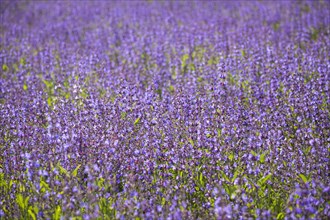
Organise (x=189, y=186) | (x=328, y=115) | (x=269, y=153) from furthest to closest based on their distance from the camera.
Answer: (x=328, y=115), (x=269, y=153), (x=189, y=186)

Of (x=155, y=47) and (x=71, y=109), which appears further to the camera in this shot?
(x=155, y=47)

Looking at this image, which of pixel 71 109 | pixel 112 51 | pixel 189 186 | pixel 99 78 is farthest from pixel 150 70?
pixel 189 186

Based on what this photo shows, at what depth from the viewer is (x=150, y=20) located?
11297 millimetres

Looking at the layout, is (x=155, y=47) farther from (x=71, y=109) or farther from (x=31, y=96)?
(x=71, y=109)

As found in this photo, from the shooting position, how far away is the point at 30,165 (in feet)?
12.4

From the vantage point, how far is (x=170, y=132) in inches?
189

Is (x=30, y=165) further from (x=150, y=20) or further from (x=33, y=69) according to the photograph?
(x=150, y=20)

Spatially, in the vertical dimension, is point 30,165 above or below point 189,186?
above

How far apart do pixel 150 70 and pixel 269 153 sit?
11.6 ft

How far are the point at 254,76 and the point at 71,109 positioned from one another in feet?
8.90

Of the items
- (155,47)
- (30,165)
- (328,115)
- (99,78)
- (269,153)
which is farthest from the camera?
(155,47)

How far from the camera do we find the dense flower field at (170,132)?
12.3 ft

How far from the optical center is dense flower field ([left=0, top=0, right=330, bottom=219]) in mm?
3758

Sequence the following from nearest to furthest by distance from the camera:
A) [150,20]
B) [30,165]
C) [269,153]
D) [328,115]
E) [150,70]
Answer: [30,165]
[269,153]
[328,115]
[150,70]
[150,20]
